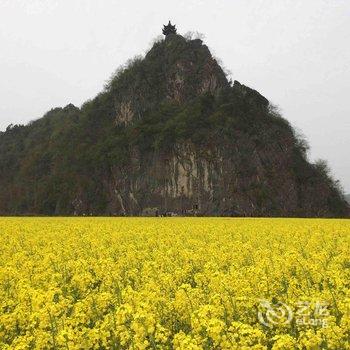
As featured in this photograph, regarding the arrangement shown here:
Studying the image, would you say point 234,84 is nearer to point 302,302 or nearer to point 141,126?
point 141,126

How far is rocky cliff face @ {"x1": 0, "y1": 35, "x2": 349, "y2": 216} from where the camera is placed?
7475 centimetres

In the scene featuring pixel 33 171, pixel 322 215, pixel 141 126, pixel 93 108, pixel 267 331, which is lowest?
pixel 267 331

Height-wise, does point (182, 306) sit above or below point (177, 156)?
below

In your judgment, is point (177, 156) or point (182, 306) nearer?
point (182, 306)

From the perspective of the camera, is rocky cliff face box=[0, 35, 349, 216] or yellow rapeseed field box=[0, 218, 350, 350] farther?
rocky cliff face box=[0, 35, 349, 216]

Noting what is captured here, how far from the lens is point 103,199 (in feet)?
274

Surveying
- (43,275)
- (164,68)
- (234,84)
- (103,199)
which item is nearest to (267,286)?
(43,275)

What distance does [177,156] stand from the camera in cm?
7819

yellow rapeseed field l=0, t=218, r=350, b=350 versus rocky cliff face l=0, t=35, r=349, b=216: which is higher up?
rocky cliff face l=0, t=35, r=349, b=216

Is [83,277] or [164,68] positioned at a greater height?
[164,68]

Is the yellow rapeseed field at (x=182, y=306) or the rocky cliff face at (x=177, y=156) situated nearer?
the yellow rapeseed field at (x=182, y=306)

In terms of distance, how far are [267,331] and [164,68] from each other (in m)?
90.6

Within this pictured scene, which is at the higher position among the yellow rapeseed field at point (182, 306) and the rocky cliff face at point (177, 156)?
the rocky cliff face at point (177, 156)

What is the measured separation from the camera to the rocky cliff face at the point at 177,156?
7475cm
